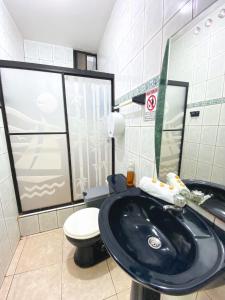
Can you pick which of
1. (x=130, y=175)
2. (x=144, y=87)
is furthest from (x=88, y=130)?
(x=144, y=87)

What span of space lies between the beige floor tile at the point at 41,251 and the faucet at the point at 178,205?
1.35 metres

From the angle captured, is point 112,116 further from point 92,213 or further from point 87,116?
point 92,213

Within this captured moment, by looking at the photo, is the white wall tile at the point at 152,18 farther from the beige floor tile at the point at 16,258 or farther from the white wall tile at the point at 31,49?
the beige floor tile at the point at 16,258

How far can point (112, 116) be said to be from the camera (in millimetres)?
1532

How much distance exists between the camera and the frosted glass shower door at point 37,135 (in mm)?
1438

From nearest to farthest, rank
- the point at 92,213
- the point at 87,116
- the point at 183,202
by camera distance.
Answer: the point at 183,202 < the point at 92,213 < the point at 87,116

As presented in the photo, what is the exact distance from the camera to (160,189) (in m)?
Answer: 0.79

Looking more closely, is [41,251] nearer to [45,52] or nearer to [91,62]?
[45,52]

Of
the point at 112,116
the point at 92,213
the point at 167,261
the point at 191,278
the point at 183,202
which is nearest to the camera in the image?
the point at 191,278

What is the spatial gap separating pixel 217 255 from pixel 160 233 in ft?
0.93

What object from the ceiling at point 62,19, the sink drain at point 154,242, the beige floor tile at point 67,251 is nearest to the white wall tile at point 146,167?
the sink drain at point 154,242

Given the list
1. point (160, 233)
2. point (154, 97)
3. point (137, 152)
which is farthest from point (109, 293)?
point (154, 97)

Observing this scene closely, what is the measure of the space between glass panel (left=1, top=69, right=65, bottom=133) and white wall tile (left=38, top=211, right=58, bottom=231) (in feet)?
3.50

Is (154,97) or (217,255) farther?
(154,97)
